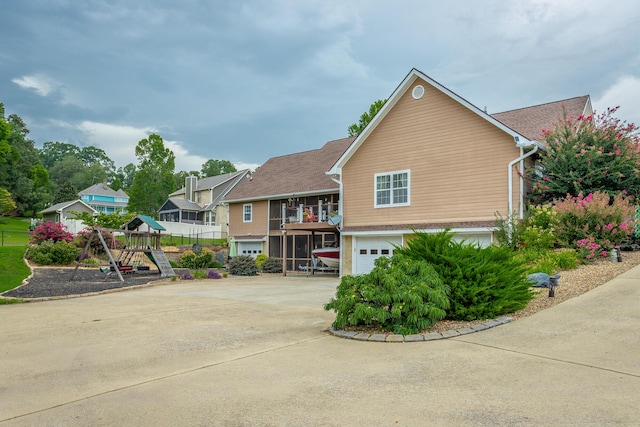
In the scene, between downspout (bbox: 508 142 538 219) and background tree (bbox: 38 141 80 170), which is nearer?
downspout (bbox: 508 142 538 219)

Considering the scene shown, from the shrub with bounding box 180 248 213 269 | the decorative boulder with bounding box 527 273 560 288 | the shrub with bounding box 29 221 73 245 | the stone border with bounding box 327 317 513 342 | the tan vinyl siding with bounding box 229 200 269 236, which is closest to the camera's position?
the stone border with bounding box 327 317 513 342

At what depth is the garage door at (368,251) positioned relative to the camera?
19953 millimetres

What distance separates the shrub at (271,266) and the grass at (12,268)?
11.3 metres

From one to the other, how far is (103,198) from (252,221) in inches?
2075

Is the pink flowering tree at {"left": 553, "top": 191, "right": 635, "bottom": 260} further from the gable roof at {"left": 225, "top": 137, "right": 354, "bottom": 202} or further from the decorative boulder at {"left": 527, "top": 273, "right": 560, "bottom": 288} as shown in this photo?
the gable roof at {"left": 225, "top": 137, "right": 354, "bottom": 202}

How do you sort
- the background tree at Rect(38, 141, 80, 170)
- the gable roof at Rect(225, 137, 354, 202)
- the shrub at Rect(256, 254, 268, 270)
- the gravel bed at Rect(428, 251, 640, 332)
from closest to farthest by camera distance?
the gravel bed at Rect(428, 251, 640, 332)
the gable roof at Rect(225, 137, 354, 202)
the shrub at Rect(256, 254, 268, 270)
the background tree at Rect(38, 141, 80, 170)

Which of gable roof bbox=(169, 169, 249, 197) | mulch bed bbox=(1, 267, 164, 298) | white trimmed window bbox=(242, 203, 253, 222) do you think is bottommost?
mulch bed bbox=(1, 267, 164, 298)

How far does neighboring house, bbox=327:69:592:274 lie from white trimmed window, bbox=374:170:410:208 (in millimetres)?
44

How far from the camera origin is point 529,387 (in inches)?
173

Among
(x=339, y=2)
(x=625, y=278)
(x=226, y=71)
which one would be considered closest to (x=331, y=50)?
(x=339, y=2)

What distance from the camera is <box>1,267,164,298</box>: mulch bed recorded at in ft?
44.7

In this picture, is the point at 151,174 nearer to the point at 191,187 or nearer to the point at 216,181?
the point at 191,187

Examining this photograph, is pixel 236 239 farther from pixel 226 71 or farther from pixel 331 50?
pixel 331 50

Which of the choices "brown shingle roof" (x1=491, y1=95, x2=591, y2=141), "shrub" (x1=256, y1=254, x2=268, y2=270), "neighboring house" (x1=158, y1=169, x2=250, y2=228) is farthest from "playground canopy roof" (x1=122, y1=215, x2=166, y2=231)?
"neighboring house" (x1=158, y1=169, x2=250, y2=228)
